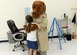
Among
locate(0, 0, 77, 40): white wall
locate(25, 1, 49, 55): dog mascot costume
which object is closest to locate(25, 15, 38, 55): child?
locate(25, 1, 49, 55): dog mascot costume

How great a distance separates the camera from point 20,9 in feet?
16.2

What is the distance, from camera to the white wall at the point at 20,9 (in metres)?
4.88

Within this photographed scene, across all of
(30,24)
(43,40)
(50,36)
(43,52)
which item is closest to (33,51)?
(43,52)

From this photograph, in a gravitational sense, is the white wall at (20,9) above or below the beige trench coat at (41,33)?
above

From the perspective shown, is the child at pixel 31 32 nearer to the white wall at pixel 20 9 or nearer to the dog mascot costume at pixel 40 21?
the dog mascot costume at pixel 40 21

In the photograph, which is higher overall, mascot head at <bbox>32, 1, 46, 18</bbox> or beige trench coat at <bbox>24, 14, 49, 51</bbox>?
mascot head at <bbox>32, 1, 46, 18</bbox>

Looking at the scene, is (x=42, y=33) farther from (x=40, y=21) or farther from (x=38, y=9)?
(x=38, y=9)

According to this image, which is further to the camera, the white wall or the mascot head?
the white wall

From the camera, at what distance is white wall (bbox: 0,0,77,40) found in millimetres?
4879

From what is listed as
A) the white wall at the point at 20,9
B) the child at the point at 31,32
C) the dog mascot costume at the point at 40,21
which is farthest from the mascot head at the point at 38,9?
the white wall at the point at 20,9

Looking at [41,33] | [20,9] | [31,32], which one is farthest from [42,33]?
[20,9]

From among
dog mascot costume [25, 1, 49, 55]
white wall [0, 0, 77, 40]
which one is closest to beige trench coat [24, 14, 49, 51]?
dog mascot costume [25, 1, 49, 55]

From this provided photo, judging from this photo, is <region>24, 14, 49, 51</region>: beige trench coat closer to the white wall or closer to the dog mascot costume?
the dog mascot costume

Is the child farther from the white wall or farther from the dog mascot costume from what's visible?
the white wall
